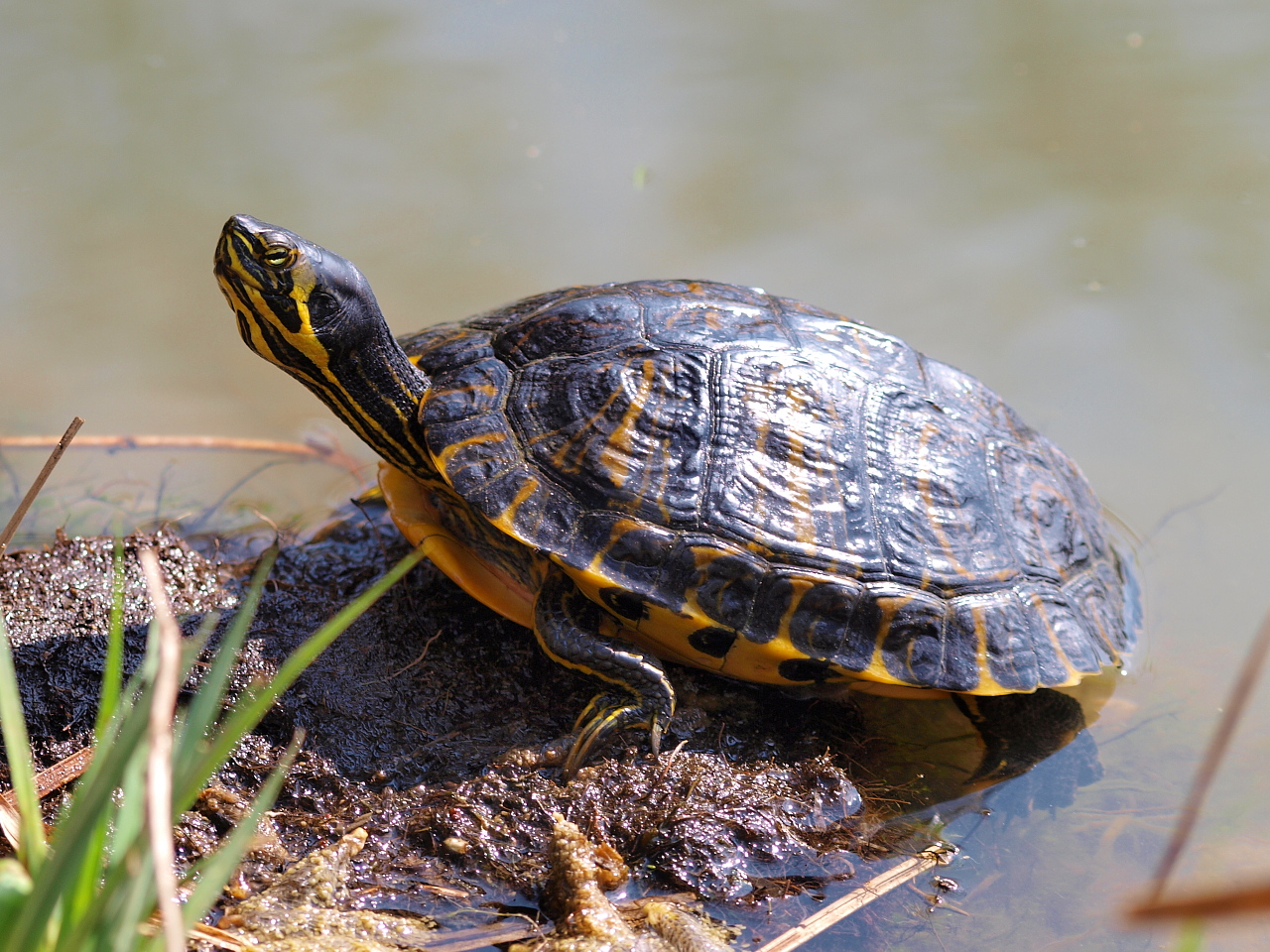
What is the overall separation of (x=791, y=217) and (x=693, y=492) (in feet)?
13.8

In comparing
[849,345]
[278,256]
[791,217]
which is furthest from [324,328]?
[791,217]

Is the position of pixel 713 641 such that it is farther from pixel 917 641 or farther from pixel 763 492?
pixel 917 641

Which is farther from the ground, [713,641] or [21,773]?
[21,773]

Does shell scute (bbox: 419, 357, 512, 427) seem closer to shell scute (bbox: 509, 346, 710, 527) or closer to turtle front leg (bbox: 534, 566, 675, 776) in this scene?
shell scute (bbox: 509, 346, 710, 527)

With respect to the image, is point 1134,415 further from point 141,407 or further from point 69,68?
point 69,68

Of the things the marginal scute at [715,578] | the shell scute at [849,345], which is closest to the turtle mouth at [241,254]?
the marginal scute at [715,578]

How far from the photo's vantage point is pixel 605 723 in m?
3.53

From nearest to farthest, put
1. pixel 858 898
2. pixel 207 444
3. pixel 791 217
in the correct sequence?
pixel 858 898 → pixel 207 444 → pixel 791 217

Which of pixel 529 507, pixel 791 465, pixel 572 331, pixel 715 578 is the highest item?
pixel 572 331

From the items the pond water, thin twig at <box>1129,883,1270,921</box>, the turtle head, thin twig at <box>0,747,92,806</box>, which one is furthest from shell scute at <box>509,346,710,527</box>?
thin twig at <box>1129,883,1270,921</box>

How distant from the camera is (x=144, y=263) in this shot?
6.47m

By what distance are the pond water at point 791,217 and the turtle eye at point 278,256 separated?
1817mm

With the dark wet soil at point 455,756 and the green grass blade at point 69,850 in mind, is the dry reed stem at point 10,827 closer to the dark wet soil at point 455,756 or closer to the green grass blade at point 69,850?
the dark wet soil at point 455,756

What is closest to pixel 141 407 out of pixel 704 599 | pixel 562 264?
pixel 562 264
